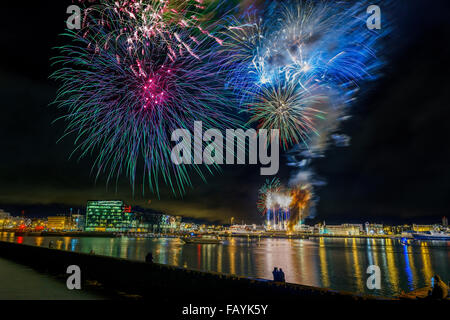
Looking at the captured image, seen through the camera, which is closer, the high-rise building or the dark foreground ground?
the dark foreground ground

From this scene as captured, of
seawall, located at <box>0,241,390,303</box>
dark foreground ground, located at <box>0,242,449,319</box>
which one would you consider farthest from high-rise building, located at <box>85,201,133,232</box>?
dark foreground ground, located at <box>0,242,449,319</box>

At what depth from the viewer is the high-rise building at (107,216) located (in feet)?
619

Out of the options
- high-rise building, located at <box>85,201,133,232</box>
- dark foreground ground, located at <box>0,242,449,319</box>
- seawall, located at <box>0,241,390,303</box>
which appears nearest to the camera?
dark foreground ground, located at <box>0,242,449,319</box>

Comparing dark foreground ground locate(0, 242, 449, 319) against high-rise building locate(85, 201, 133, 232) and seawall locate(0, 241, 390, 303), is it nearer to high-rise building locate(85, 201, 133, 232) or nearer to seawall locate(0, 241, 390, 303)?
seawall locate(0, 241, 390, 303)

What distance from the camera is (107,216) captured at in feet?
626

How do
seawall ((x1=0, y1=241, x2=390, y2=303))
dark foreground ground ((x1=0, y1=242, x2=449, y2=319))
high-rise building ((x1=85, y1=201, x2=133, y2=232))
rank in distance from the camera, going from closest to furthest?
dark foreground ground ((x1=0, y1=242, x2=449, y2=319)), seawall ((x1=0, y1=241, x2=390, y2=303)), high-rise building ((x1=85, y1=201, x2=133, y2=232))

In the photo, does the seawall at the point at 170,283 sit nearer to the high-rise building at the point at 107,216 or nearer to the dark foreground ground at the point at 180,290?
the dark foreground ground at the point at 180,290

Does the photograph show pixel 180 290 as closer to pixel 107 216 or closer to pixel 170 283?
pixel 170 283

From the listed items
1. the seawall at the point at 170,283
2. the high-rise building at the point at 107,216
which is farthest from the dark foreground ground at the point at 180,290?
the high-rise building at the point at 107,216

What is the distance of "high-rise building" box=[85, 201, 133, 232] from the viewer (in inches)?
7429

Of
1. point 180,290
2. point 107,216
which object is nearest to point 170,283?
point 180,290
